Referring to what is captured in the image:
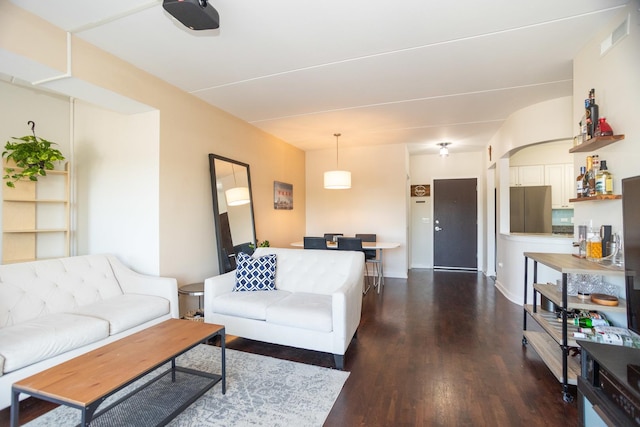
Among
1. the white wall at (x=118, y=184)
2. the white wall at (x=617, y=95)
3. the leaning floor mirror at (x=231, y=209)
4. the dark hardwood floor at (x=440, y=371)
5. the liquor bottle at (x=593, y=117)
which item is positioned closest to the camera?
the dark hardwood floor at (x=440, y=371)

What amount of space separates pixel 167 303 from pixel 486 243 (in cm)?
588

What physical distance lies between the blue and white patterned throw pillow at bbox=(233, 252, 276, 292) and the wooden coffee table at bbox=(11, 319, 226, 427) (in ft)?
2.94

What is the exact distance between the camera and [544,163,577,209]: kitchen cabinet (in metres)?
5.48

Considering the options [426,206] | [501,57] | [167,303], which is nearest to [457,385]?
[167,303]

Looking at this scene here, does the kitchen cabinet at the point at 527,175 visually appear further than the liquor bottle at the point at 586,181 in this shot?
Yes

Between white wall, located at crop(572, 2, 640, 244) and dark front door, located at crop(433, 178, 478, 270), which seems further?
dark front door, located at crop(433, 178, 478, 270)

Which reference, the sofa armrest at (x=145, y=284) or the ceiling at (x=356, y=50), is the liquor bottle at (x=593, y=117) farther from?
the sofa armrest at (x=145, y=284)

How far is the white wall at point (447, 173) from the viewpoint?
6.43 m

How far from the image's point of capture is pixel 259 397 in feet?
6.53

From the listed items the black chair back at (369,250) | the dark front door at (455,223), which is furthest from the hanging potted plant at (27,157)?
the dark front door at (455,223)

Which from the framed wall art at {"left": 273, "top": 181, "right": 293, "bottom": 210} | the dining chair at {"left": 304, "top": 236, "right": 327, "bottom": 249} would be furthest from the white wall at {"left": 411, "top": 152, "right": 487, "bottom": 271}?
the dining chair at {"left": 304, "top": 236, "right": 327, "bottom": 249}

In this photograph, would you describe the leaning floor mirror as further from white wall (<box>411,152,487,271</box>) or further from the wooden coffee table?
white wall (<box>411,152,487,271</box>)

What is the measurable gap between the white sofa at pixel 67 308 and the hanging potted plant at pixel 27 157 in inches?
37.4

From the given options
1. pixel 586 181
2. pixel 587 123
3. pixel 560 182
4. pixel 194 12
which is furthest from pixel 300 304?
pixel 560 182
